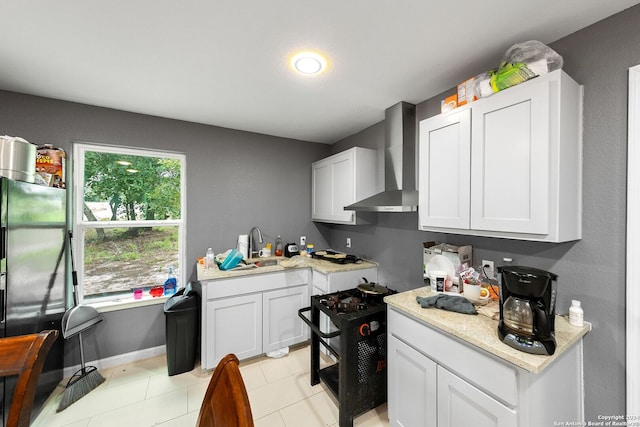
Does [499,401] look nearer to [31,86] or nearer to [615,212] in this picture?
[615,212]

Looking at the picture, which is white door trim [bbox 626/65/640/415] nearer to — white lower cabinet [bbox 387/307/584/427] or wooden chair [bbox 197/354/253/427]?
white lower cabinet [bbox 387/307/584/427]

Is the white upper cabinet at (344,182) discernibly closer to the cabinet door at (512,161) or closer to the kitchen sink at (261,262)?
the kitchen sink at (261,262)

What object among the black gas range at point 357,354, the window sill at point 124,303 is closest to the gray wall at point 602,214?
the black gas range at point 357,354

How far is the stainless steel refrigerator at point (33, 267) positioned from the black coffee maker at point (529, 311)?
8.54 feet

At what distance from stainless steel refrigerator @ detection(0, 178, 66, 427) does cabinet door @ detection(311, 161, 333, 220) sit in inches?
93.4

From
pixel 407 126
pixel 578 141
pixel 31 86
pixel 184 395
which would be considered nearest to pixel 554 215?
pixel 578 141

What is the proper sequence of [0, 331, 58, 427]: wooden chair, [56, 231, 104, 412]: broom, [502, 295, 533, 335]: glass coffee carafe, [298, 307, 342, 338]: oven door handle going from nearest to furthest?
[0, 331, 58, 427]: wooden chair → [502, 295, 533, 335]: glass coffee carafe → [298, 307, 342, 338]: oven door handle → [56, 231, 104, 412]: broom

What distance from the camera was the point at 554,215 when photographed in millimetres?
1166

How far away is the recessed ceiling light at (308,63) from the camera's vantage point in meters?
1.49

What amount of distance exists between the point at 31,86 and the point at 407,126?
2955 millimetres

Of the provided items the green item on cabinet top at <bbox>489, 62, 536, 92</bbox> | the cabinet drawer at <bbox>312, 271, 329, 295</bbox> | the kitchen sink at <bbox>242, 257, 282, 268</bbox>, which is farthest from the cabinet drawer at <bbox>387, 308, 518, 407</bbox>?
the kitchen sink at <bbox>242, 257, 282, 268</bbox>

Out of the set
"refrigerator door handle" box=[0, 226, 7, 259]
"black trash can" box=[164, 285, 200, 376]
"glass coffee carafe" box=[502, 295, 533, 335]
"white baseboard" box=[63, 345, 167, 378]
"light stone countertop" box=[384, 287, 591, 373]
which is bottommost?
"white baseboard" box=[63, 345, 167, 378]

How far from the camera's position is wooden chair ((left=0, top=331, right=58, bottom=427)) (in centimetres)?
78

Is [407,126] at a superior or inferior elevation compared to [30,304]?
superior
